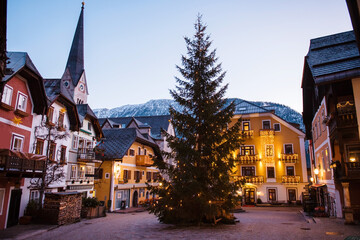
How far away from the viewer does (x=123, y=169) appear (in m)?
35.2

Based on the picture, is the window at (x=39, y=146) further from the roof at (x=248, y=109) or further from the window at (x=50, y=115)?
the roof at (x=248, y=109)

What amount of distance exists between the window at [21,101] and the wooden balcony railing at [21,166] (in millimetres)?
3927

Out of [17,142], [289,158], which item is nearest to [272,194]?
[289,158]

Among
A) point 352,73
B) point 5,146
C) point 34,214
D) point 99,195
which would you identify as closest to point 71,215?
point 34,214

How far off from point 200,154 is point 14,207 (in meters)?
12.6

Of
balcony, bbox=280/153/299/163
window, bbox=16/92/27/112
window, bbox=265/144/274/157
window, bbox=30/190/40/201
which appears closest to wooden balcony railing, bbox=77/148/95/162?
window, bbox=30/190/40/201

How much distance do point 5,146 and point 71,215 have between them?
7183mm

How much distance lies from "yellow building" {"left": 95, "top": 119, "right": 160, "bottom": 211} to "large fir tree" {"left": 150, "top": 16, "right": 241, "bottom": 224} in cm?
984

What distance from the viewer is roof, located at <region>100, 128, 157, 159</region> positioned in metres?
33.9

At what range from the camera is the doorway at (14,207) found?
Result: 18.3m

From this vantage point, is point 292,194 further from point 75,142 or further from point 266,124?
point 75,142

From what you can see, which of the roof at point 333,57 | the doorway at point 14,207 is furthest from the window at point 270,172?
the doorway at point 14,207

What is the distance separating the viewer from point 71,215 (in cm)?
2139

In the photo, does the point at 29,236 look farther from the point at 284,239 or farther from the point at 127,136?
the point at 127,136
